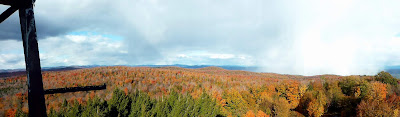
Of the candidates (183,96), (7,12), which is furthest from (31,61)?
(183,96)

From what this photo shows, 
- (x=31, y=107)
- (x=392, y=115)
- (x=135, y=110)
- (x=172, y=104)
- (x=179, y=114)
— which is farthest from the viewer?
(x=392, y=115)

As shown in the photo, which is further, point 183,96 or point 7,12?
point 183,96

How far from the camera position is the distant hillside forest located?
2585 centimetres

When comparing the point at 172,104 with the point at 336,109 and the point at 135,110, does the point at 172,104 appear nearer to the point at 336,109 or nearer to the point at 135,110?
the point at 135,110

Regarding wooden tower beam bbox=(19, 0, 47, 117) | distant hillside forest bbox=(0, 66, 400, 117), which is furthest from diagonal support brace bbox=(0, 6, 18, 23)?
distant hillside forest bbox=(0, 66, 400, 117)

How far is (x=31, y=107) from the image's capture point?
239cm

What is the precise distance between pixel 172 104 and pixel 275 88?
6052 cm

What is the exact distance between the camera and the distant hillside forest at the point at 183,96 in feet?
84.8

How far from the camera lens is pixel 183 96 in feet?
160

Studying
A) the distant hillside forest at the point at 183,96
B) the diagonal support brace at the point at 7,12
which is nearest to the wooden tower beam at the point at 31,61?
the diagonal support brace at the point at 7,12

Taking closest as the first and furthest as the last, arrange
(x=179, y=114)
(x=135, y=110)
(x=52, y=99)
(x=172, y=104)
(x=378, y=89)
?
(x=52, y=99) → (x=135, y=110) → (x=179, y=114) → (x=172, y=104) → (x=378, y=89)

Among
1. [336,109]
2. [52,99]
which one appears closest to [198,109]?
[52,99]

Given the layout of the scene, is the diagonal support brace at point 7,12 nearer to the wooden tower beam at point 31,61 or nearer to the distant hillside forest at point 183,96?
the wooden tower beam at point 31,61

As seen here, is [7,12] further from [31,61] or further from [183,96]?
[183,96]
